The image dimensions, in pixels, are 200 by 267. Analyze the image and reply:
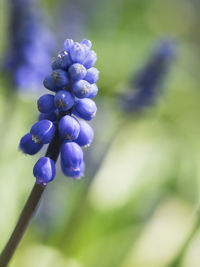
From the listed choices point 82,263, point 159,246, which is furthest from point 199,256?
point 82,263

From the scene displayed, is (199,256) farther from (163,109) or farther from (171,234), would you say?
(163,109)

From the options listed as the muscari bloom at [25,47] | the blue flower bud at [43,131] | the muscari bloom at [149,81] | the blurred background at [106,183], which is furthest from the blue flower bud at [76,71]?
the muscari bloom at [149,81]

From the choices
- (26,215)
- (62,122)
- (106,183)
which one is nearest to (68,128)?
(62,122)

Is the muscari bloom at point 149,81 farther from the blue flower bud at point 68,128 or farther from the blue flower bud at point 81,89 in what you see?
the blue flower bud at point 68,128

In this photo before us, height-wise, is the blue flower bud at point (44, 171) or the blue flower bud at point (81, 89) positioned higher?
the blue flower bud at point (81, 89)

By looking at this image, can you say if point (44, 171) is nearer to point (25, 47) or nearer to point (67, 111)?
point (67, 111)

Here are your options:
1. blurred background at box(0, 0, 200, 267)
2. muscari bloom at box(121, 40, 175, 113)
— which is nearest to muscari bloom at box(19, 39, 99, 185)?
blurred background at box(0, 0, 200, 267)
